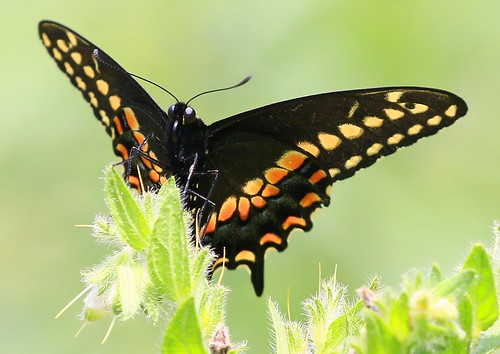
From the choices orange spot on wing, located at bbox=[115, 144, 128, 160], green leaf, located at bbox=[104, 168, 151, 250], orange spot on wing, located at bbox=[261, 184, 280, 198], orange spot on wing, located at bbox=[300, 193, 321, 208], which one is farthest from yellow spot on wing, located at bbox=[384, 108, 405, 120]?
green leaf, located at bbox=[104, 168, 151, 250]

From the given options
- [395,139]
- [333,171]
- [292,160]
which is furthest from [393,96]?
[292,160]

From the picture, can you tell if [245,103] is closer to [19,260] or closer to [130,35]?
[130,35]

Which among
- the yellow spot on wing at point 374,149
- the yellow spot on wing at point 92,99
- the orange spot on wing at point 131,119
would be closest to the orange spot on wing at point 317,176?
the yellow spot on wing at point 374,149

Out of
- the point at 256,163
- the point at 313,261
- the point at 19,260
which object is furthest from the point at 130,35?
the point at 256,163

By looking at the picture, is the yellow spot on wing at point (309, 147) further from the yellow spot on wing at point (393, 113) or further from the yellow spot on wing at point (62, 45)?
the yellow spot on wing at point (62, 45)

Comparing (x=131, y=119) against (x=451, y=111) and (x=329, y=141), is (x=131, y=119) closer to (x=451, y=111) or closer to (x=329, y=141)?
(x=329, y=141)
